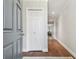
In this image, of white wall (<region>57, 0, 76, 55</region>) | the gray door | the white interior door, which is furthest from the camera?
the white interior door

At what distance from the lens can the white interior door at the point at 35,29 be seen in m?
6.68

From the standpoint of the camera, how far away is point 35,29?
→ 676 cm

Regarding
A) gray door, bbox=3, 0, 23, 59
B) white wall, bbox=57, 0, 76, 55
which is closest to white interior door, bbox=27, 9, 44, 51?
white wall, bbox=57, 0, 76, 55

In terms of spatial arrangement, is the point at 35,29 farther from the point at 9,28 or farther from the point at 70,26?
the point at 9,28

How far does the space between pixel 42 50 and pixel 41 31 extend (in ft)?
3.04

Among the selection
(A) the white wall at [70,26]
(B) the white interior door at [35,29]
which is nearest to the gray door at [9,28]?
(A) the white wall at [70,26]

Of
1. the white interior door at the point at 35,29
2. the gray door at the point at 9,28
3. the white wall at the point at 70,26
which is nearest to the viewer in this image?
the gray door at the point at 9,28

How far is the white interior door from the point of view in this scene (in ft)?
21.9

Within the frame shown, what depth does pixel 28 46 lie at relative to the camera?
6.67m

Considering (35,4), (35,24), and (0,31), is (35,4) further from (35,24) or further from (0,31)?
(0,31)

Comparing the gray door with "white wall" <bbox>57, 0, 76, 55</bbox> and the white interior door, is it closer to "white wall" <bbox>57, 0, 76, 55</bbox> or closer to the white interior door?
"white wall" <bbox>57, 0, 76, 55</bbox>

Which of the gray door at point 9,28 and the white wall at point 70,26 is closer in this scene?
the gray door at point 9,28

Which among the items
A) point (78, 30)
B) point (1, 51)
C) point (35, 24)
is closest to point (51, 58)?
point (35, 24)

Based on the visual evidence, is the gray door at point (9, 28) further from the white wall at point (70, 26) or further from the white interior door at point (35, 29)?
the white interior door at point (35, 29)
